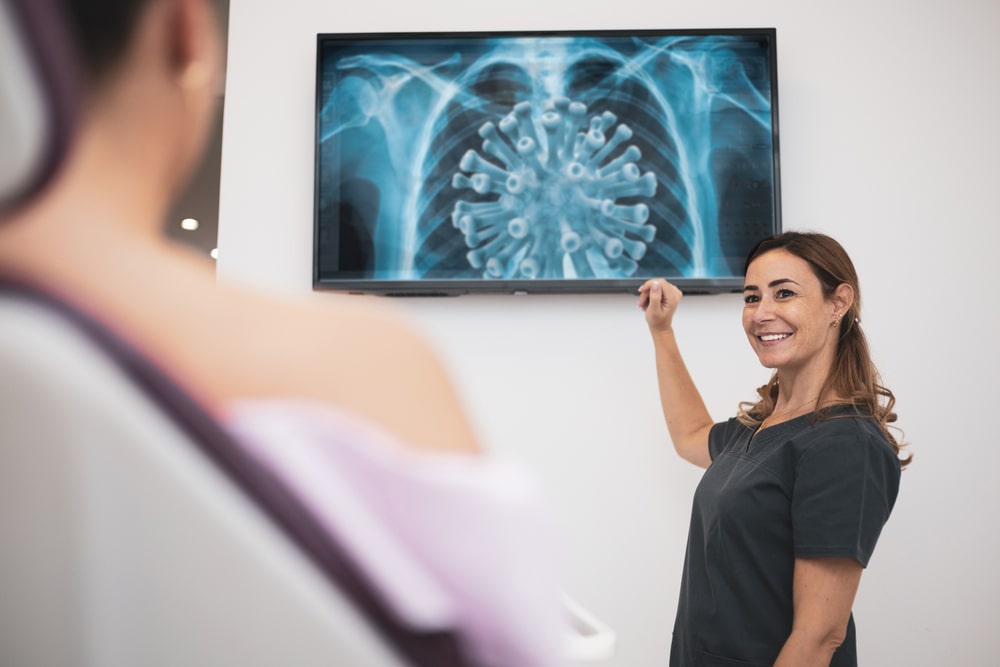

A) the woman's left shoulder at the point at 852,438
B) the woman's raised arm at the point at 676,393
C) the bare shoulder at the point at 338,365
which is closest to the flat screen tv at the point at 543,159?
the woman's raised arm at the point at 676,393

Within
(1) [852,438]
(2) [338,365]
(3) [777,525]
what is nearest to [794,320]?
(1) [852,438]

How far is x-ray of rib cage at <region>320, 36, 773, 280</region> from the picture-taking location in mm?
1656

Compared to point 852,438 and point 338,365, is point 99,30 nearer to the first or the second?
point 338,365

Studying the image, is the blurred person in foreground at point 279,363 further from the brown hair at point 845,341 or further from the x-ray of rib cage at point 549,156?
the x-ray of rib cage at point 549,156

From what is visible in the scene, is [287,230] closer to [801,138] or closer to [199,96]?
[801,138]

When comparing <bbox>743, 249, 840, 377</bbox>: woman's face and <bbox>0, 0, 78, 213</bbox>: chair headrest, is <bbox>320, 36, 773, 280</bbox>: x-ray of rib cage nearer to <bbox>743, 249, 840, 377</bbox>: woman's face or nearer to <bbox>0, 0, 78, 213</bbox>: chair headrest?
<bbox>743, 249, 840, 377</bbox>: woman's face

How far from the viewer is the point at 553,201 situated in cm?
166

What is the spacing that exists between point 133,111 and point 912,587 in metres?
1.76

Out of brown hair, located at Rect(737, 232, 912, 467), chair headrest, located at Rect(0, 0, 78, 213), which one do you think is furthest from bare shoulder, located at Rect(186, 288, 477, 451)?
brown hair, located at Rect(737, 232, 912, 467)

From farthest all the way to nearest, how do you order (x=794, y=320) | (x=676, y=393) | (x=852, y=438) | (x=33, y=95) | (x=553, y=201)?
(x=553, y=201), (x=676, y=393), (x=794, y=320), (x=852, y=438), (x=33, y=95)

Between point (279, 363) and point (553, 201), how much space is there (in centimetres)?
131

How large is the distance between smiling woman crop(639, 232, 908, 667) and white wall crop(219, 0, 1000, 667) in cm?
26

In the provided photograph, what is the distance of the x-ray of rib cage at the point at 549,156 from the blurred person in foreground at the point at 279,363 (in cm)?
124

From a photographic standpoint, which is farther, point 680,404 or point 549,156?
point 549,156
